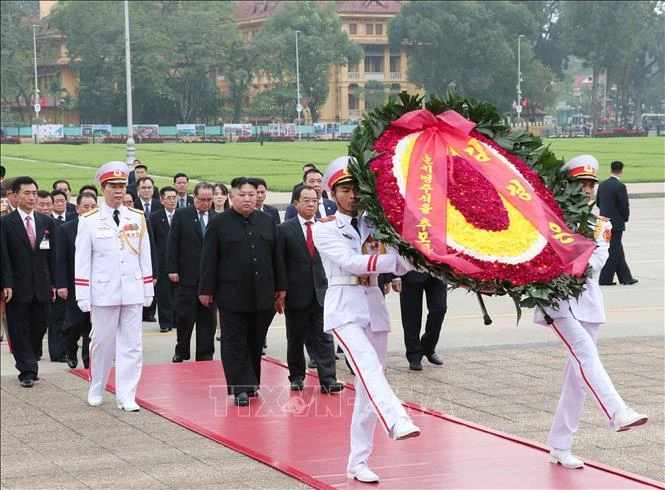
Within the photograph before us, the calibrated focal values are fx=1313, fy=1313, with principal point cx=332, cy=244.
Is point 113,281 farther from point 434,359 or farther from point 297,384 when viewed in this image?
point 434,359

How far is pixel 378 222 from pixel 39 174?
41945mm

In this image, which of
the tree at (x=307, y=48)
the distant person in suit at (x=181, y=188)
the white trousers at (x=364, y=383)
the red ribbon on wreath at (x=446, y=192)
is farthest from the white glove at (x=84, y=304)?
the tree at (x=307, y=48)

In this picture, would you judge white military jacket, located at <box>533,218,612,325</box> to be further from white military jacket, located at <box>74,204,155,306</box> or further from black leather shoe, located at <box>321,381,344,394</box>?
white military jacket, located at <box>74,204,155,306</box>

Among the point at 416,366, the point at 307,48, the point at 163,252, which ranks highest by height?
the point at 307,48

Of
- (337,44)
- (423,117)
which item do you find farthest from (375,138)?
(337,44)

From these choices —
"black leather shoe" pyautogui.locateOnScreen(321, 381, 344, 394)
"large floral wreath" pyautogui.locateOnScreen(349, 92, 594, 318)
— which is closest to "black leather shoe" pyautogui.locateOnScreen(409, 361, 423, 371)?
"black leather shoe" pyautogui.locateOnScreen(321, 381, 344, 394)

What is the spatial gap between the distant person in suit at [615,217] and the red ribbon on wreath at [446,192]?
1055 centimetres

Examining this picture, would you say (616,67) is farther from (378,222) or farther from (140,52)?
(378,222)

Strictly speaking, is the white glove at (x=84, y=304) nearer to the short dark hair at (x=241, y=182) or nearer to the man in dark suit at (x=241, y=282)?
the man in dark suit at (x=241, y=282)

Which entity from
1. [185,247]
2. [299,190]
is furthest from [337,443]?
[185,247]

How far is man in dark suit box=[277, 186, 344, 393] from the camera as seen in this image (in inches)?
416

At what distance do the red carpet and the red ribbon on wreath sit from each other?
129cm

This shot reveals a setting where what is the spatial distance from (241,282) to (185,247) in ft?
8.19

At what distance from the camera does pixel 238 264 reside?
1018 cm
